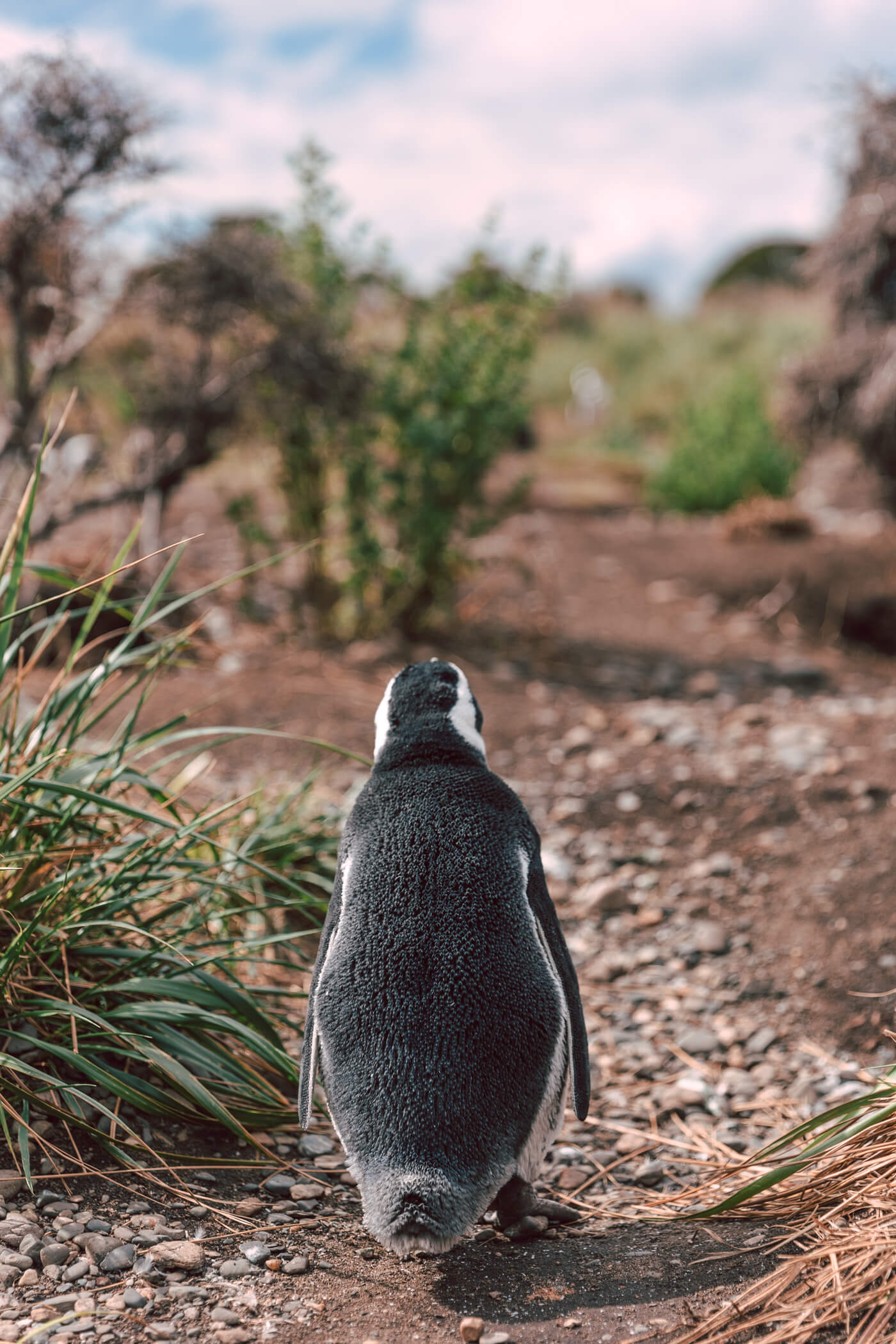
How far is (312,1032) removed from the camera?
1.90 metres

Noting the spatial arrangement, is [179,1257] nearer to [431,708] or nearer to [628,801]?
[431,708]

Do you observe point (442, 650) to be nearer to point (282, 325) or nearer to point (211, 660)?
point (211, 660)

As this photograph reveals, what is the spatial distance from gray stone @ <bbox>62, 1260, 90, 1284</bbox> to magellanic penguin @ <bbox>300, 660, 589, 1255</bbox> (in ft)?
1.27

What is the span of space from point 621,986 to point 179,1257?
1.65 metres

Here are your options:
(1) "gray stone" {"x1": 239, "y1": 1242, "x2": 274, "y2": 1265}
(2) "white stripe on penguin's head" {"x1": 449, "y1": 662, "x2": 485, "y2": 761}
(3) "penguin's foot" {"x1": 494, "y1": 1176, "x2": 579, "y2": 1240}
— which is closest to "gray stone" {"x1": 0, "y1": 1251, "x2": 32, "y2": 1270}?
(1) "gray stone" {"x1": 239, "y1": 1242, "x2": 274, "y2": 1265}

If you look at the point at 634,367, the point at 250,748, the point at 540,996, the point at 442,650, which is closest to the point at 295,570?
the point at 442,650

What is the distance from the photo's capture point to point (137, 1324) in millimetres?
1643

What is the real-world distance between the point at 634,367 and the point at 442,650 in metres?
15.9

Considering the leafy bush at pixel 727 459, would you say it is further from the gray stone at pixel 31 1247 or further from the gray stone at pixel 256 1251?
the gray stone at pixel 31 1247

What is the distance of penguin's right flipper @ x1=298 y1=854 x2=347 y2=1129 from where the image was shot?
188cm

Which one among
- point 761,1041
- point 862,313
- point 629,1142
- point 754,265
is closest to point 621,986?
point 761,1041

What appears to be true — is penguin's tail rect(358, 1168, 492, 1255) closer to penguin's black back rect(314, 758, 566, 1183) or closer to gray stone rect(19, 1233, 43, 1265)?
penguin's black back rect(314, 758, 566, 1183)

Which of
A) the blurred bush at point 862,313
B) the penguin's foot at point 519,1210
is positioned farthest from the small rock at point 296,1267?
the blurred bush at point 862,313

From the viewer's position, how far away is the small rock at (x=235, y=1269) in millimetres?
1783
